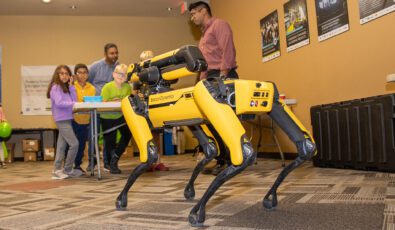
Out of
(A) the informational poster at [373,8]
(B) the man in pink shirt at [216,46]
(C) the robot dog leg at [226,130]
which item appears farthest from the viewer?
(B) the man in pink shirt at [216,46]

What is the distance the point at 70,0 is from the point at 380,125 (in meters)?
6.18

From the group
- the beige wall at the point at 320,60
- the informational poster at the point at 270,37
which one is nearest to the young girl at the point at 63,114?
the beige wall at the point at 320,60

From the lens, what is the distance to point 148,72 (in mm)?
1836

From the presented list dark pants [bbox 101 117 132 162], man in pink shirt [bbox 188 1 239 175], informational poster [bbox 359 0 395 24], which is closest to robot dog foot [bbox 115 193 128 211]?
man in pink shirt [bbox 188 1 239 175]

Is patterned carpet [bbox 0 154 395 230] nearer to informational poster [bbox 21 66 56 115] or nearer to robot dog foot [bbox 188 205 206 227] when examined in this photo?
robot dog foot [bbox 188 205 206 227]

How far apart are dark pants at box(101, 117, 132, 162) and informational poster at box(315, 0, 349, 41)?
2.40m

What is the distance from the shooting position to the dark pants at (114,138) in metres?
4.04

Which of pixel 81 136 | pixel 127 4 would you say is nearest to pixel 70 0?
pixel 127 4

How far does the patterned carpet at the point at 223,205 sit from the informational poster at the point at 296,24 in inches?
83.0

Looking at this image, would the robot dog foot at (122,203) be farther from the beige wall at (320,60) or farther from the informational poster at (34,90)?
the informational poster at (34,90)

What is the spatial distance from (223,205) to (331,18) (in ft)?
9.80

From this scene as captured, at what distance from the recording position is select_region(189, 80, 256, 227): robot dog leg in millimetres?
1363

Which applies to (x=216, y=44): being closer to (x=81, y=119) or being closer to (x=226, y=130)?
(x=81, y=119)

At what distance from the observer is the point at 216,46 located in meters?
3.68
